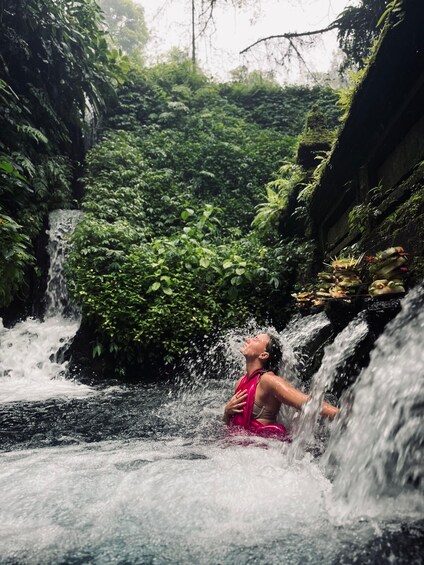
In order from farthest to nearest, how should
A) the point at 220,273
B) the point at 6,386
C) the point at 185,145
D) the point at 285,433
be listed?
the point at 185,145 → the point at 220,273 → the point at 6,386 → the point at 285,433

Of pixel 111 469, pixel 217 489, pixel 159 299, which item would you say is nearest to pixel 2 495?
pixel 111 469

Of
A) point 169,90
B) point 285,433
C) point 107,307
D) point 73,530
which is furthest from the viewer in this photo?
point 169,90

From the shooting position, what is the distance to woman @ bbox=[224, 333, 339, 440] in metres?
3.11

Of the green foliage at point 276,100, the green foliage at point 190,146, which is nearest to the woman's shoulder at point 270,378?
the green foliage at point 190,146

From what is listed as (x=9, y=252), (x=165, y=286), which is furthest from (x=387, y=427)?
(x=9, y=252)

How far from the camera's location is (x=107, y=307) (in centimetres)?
763

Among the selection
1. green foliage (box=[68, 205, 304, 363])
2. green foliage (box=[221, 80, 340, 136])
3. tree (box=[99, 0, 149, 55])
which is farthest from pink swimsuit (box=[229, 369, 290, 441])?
tree (box=[99, 0, 149, 55])

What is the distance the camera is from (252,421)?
3.25m

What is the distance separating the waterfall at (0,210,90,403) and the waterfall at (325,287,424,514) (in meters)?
4.49

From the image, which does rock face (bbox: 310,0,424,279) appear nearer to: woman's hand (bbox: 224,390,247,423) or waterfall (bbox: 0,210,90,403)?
woman's hand (bbox: 224,390,247,423)

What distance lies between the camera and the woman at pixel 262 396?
311cm

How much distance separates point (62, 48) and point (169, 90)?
700 centimetres

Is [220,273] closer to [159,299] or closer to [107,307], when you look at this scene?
[159,299]

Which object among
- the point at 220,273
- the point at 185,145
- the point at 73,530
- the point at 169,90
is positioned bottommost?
the point at 73,530
